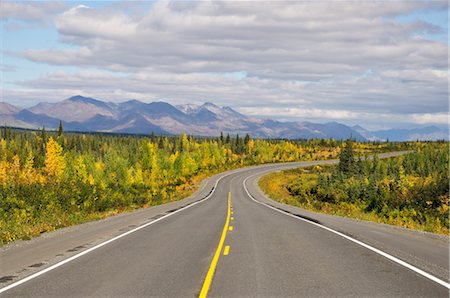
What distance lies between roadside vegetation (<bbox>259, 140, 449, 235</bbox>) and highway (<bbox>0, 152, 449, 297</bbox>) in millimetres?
8792

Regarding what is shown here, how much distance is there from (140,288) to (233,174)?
296 feet

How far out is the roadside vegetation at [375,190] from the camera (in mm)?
30562

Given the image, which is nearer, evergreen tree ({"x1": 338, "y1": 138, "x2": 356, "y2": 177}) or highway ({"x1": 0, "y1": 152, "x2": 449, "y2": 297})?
highway ({"x1": 0, "y1": 152, "x2": 449, "y2": 297})

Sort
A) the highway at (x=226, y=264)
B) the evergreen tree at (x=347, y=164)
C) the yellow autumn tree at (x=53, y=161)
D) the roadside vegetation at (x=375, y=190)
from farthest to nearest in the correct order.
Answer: the yellow autumn tree at (x=53, y=161) → the evergreen tree at (x=347, y=164) → the roadside vegetation at (x=375, y=190) → the highway at (x=226, y=264)

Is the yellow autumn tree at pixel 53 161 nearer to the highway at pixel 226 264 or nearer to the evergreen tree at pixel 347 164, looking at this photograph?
the evergreen tree at pixel 347 164

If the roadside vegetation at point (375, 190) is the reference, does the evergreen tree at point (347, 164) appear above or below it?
above

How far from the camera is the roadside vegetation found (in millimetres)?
30562

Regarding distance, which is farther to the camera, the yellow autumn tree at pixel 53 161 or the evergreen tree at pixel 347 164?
the yellow autumn tree at pixel 53 161

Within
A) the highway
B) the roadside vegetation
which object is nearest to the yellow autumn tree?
the roadside vegetation

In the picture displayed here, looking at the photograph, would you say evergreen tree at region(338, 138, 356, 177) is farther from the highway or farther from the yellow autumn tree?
the highway

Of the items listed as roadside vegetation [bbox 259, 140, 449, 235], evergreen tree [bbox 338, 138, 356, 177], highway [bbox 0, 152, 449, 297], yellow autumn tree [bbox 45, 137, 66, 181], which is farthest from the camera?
yellow autumn tree [bbox 45, 137, 66, 181]

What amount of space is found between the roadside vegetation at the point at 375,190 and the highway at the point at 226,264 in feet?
28.8

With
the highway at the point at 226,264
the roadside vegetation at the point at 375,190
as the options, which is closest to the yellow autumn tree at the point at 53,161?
the roadside vegetation at the point at 375,190

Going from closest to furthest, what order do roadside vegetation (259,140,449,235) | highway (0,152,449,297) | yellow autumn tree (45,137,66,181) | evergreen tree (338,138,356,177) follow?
highway (0,152,449,297) < roadside vegetation (259,140,449,235) < evergreen tree (338,138,356,177) < yellow autumn tree (45,137,66,181)
